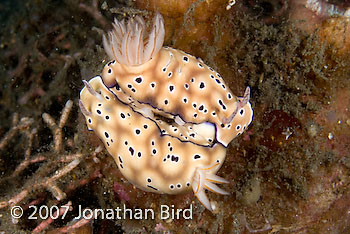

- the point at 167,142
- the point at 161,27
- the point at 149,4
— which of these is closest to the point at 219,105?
the point at 167,142

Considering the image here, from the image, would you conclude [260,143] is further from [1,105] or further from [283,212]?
[1,105]

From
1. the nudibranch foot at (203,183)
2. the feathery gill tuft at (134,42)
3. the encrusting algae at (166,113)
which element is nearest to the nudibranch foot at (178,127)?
the encrusting algae at (166,113)

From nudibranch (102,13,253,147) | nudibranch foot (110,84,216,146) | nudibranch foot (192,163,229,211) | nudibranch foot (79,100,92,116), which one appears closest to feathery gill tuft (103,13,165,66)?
nudibranch (102,13,253,147)

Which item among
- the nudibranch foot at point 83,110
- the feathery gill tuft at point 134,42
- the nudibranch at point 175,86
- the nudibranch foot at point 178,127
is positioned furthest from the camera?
the nudibranch foot at point 178,127

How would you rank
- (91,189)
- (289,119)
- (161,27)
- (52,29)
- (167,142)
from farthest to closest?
(52,29)
(91,189)
(289,119)
(167,142)
(161,27)

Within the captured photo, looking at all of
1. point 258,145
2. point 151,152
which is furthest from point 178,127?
point 258,145

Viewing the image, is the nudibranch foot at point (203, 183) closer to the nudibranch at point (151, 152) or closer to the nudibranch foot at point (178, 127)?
the nudibranch at point (151, 152)

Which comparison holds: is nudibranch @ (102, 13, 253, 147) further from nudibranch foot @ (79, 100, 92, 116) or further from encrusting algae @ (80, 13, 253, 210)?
nudibranch foot @ (79, 100, 92, 116)
